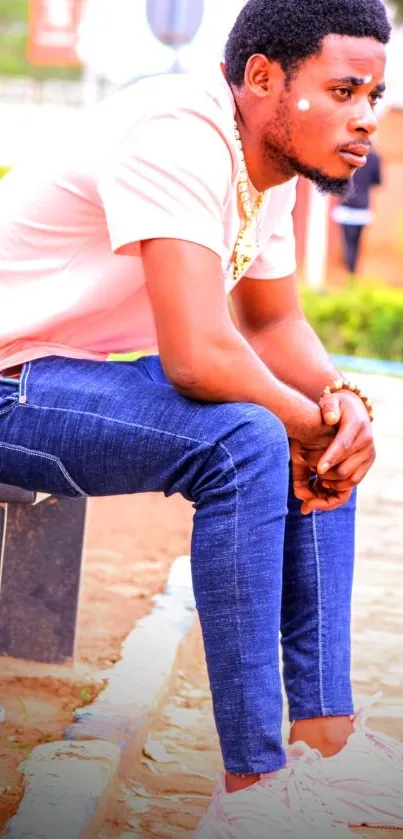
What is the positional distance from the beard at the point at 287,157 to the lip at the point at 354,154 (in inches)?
1.7

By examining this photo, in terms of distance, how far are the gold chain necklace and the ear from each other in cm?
15

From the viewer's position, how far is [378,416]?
7961mm

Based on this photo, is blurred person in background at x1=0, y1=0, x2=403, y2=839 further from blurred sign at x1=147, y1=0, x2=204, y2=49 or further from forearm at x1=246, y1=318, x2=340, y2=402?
blurred sign at x1=147, y1=0, x2=204, y2=49

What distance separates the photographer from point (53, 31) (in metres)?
25.0

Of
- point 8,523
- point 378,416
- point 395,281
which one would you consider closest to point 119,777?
point 8,523

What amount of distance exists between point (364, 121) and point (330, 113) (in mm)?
74

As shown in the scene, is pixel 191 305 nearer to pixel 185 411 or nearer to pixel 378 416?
pixel 185 411

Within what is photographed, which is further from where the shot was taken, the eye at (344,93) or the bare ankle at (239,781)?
the eye at (344,93)

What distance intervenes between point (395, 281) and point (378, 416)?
530 inches

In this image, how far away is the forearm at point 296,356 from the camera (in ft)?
9.98

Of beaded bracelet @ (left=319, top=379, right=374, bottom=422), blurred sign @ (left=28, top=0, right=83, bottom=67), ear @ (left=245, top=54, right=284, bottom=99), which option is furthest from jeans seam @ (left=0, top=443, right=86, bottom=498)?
blurred sign @ (left=28, top=0, right=83, bottom=67)

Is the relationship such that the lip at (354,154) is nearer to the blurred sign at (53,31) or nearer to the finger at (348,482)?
the finger at (348,482)

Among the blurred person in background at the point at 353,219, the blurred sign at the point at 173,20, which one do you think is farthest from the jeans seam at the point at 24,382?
the blurred person in background at the point at 353,219

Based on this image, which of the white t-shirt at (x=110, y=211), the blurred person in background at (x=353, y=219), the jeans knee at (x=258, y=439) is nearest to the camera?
the jeans knee at (x=258, y=439)
